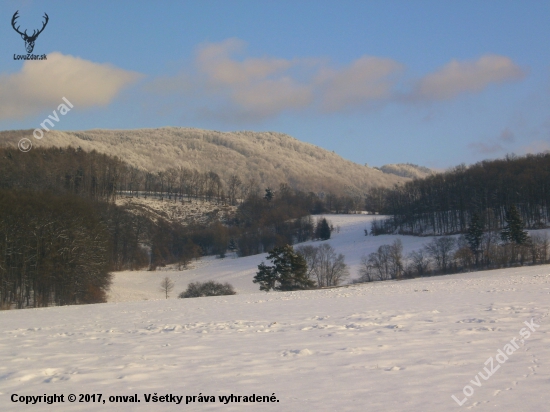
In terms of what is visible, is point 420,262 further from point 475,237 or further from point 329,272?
point 329,272

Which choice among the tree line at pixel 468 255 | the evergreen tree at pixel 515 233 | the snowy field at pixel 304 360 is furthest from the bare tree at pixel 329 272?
the snowy field at pixel 304 360

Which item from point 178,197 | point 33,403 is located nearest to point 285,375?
point 33,403

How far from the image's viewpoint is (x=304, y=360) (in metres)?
9.84

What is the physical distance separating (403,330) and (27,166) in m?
109

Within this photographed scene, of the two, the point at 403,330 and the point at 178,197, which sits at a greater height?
the point at 178,197

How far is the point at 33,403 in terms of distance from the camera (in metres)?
7.64

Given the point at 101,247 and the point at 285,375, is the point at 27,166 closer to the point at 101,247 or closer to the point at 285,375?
the point at 101,247

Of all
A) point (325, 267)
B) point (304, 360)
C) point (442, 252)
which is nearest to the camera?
point (304, 360)

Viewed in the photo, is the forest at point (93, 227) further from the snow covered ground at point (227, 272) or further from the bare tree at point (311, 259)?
the bare tree at point (311, 259)

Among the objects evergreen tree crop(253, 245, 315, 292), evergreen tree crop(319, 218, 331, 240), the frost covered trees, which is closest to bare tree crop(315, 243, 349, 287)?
the frost covered trees

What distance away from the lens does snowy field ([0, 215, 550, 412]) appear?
727cm

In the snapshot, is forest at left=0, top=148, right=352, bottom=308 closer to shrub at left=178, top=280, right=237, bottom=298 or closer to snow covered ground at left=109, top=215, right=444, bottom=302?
snow covered ground at left=109, top=215, right=444, bottom=302

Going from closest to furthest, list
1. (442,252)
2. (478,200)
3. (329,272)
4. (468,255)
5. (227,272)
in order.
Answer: (468,255) → (442,252) → (329,272) → (227,272) → (478,200)

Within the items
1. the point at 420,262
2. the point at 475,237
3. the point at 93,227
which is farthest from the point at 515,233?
the point at 93,227
